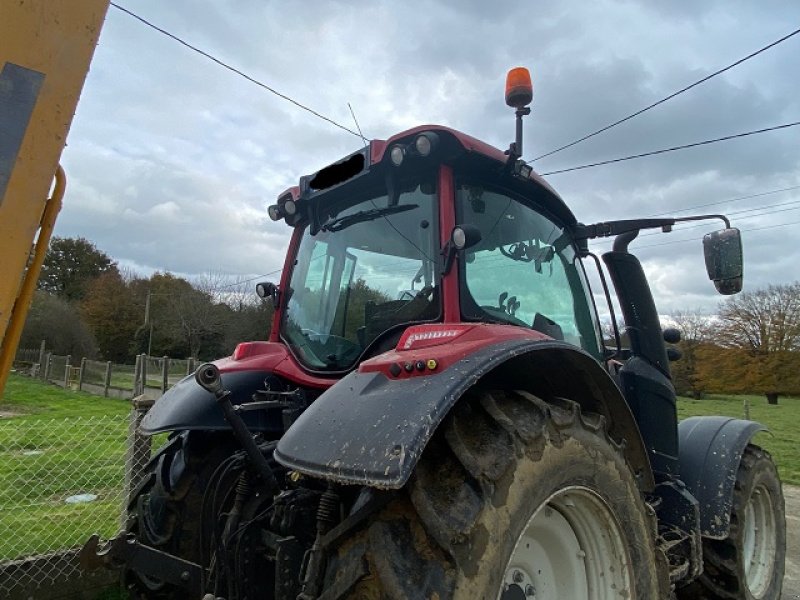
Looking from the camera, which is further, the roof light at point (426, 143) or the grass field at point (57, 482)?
the grass field at point (57, 482)

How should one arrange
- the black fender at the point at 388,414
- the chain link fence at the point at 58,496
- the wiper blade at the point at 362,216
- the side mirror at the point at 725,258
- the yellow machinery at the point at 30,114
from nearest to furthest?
1. the yellow machinery at the point at 30,114
2. the black fender at the point at 388,414
3. the wiper blade at the point at 362,216
4. the side mirror at the point at 725,258
5. the chain link fence at the point at 58,496

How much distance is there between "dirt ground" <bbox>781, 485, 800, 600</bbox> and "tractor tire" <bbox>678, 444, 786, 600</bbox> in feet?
1.79

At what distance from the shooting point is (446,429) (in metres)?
1.74

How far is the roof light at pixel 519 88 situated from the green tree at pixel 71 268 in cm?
3812

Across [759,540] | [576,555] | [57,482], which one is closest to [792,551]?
[759,540]

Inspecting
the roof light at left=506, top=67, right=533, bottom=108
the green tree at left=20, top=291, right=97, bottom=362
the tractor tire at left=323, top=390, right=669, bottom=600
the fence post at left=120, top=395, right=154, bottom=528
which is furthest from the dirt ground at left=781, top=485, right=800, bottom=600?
the green tree at left=20, top=291, right=97, bottom=362

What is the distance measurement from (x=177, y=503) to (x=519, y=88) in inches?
104

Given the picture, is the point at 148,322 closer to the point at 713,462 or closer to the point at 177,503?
the point at 177,503

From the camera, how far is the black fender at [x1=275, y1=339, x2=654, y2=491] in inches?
59.5

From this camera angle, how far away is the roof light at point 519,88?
291cm

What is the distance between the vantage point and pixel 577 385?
93.7 inches

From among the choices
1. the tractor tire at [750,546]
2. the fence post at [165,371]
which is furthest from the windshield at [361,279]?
the fence post at [165,371]

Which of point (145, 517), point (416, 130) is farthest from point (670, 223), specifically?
point (145, 517)

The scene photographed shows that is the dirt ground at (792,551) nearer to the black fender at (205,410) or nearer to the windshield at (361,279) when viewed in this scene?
the windshield at (361,279)
